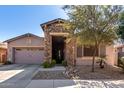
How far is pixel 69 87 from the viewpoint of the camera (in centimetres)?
983

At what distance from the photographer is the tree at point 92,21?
14.3 m

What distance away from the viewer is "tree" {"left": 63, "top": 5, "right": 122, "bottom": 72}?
1434 centimetres

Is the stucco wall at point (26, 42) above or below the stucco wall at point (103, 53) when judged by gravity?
above

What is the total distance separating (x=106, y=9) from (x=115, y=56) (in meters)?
9.17

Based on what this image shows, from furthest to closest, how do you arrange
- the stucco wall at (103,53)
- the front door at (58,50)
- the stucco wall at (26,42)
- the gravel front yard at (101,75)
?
the stucco wall at (26,42) < the front door at (58,50) < the stucco wall at (103,53) < the gravel front yard at (101,75)

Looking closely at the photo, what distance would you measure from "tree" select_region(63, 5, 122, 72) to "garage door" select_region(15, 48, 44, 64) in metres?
12.1

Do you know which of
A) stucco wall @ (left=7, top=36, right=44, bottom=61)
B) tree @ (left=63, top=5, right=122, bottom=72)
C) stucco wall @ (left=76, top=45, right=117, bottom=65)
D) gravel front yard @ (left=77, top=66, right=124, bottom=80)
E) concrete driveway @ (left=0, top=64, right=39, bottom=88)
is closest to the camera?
concrete driveway @ (left=0, top=64, right=39, bottom=88)

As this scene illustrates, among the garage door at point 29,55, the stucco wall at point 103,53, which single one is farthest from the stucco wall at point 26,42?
the stucco wall at point 103,53

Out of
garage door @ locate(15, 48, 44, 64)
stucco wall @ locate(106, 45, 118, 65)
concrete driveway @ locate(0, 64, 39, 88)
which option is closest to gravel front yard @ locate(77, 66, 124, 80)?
concrete driveway @ locate(0, 64, 39, 88)

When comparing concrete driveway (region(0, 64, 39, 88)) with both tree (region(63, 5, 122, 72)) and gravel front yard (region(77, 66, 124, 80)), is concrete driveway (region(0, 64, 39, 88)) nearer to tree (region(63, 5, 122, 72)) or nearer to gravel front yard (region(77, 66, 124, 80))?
gravel front yard (region(77, 66, 124, 80))

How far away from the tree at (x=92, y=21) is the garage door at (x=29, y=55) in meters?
12.1

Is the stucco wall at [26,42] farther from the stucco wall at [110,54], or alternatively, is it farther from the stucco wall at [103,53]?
the stucco wall at [110,54]

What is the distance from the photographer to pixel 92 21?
47.7ft
